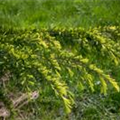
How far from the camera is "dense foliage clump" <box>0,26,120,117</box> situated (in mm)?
890

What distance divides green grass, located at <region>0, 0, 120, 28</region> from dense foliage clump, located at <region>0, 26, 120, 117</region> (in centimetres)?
379

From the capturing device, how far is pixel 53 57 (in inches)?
37.3

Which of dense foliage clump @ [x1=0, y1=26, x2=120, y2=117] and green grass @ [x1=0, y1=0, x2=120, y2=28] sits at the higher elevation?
dense foliage clump @ [x1=0, y1=26, x2=120, y2=117]

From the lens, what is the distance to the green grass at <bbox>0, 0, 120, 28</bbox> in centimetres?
502

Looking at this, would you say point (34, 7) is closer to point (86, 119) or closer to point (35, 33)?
point (86, 119)

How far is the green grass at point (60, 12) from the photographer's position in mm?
5016

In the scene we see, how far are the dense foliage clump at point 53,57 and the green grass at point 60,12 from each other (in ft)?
12.4

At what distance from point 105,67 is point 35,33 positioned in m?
3.09

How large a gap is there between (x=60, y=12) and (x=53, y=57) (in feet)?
14.8

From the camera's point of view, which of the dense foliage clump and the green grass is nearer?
the dense foliage clump

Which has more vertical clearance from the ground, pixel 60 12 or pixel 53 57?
pixel 53 57

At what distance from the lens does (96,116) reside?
340 centimetres

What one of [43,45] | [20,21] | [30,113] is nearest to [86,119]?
[30,113]

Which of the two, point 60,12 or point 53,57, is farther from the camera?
point 60,12
